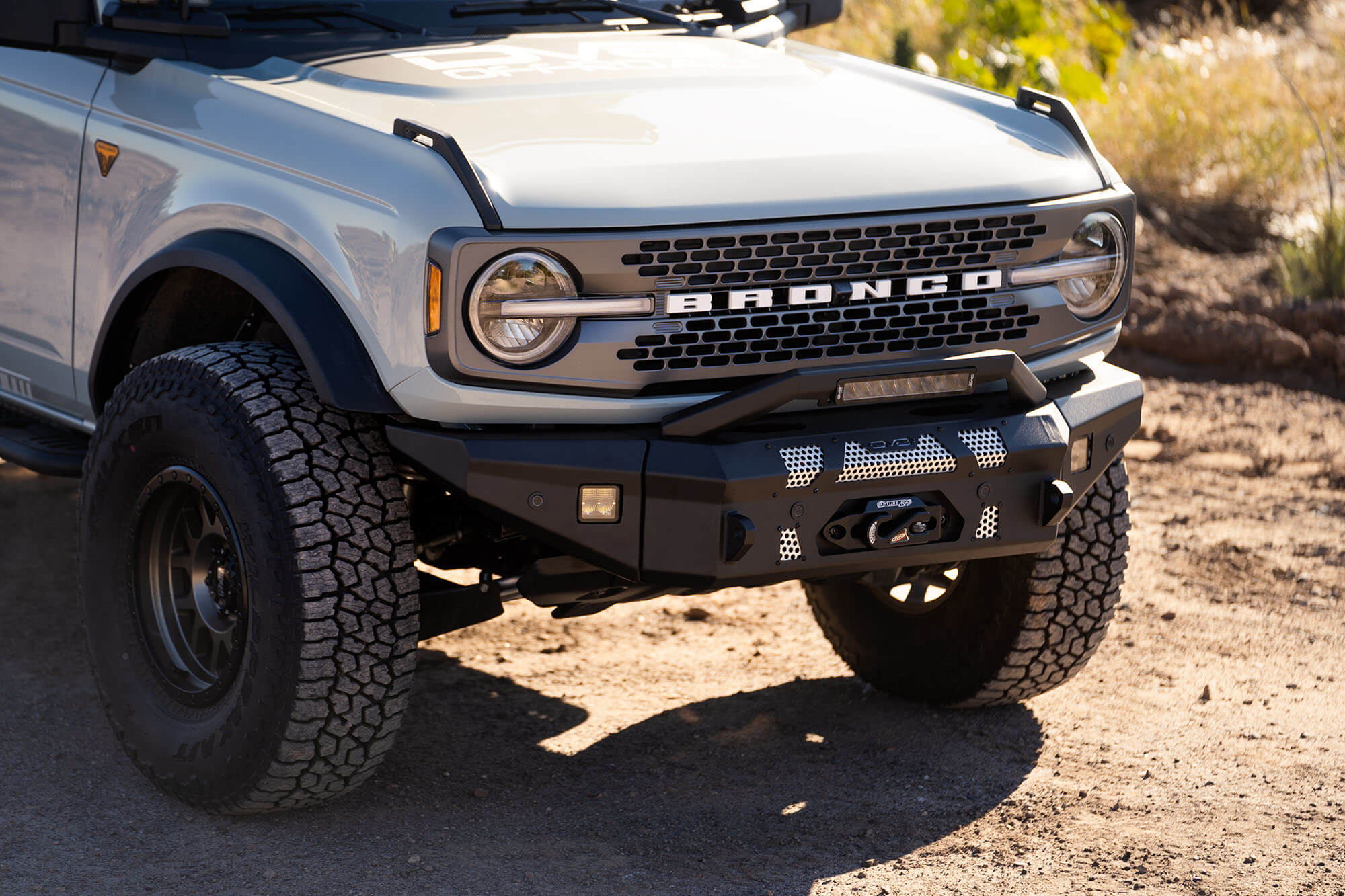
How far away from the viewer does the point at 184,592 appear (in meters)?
3.61

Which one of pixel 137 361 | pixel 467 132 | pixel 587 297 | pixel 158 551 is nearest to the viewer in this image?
pixel 587 297

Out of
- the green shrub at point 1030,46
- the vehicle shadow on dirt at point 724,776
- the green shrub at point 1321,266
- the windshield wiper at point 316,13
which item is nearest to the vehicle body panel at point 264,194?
the windshield wiper at point 316,13

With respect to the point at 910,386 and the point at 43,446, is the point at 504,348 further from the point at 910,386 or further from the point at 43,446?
the point at 43,446

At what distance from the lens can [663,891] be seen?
323 cm

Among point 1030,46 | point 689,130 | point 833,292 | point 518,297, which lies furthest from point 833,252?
point 1030,46

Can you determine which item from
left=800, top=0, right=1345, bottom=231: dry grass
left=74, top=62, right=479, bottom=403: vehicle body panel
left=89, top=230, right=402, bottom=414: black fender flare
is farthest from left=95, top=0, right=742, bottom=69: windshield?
left=800, top=0, right=1345, bottom=231: dry grass

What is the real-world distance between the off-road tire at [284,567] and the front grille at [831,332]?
63 cm

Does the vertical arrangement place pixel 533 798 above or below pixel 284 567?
below

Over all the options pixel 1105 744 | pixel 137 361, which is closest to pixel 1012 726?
pixel 1105 744

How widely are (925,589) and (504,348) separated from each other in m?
1.60

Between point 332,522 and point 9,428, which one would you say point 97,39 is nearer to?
point 9,428

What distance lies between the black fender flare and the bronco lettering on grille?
61cm

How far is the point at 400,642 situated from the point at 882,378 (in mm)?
1110

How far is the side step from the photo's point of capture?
3.94 metres
